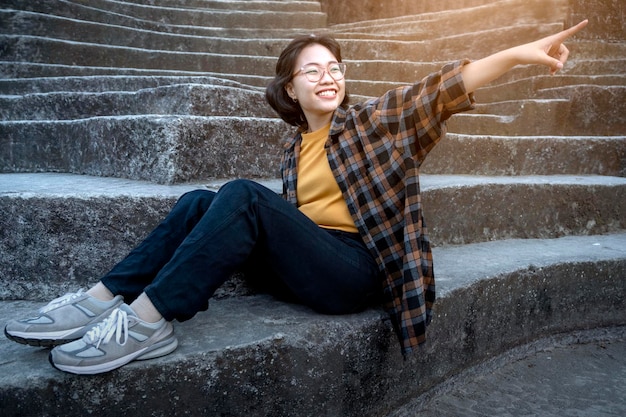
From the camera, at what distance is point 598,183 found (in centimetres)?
263

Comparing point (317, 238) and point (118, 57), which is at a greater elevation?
point (118, 57)

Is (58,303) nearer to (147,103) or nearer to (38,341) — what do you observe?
(38,341)

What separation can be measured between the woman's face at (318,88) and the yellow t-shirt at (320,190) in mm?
59

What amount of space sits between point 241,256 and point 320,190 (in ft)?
1.31

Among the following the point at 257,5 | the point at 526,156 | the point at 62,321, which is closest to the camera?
the point at 62,321

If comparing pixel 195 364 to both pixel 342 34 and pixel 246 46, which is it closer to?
pixel 246 46

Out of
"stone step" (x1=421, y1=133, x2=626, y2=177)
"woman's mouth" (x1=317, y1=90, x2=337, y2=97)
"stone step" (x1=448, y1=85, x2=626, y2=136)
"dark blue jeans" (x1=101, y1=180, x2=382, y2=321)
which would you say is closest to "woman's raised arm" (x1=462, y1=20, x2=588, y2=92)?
"woman's mouth" (x1=317, y1=90, x2=337, y2=97)

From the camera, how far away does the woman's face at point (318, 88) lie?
1.72 metres

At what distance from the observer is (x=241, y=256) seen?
55.9 inches

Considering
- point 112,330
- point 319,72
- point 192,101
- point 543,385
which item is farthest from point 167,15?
point 543,385

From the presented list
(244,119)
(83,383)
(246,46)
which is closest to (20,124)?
(244,119)

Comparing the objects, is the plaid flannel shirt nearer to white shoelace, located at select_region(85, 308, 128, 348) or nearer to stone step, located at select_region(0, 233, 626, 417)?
stone step, located at select_region(0, 233, 626, 417)

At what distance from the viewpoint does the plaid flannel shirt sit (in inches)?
59.2

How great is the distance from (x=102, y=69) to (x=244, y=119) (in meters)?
1.96
